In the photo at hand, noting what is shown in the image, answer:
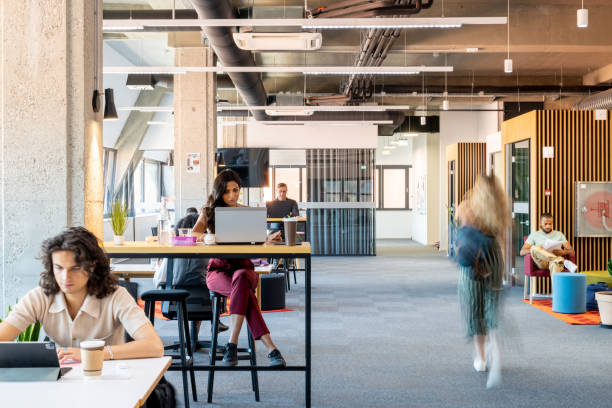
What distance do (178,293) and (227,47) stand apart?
5179 millimetres

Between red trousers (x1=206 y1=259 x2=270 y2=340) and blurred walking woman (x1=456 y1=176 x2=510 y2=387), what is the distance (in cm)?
169

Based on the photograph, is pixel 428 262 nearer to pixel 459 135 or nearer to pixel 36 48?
pixel 459 135

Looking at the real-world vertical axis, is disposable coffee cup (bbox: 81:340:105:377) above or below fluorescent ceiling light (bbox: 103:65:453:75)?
below

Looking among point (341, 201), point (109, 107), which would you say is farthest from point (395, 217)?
point (109, 107)

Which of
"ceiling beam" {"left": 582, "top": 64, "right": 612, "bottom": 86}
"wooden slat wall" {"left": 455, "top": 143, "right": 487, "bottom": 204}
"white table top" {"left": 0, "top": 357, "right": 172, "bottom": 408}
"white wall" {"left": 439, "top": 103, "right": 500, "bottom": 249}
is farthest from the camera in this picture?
"white wall" {"left": 439, "top": 103, "right": 500, "bottom": 249}

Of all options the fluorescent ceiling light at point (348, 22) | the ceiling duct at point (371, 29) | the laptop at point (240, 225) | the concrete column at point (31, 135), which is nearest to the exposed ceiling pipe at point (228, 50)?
the fluorescent ceiling light at point (348, 22)

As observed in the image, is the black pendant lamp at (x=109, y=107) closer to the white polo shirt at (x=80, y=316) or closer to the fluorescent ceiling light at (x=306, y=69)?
the fluorescent ceiling light at (x=306, y=69)

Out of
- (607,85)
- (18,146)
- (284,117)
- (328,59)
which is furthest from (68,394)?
(607,85)

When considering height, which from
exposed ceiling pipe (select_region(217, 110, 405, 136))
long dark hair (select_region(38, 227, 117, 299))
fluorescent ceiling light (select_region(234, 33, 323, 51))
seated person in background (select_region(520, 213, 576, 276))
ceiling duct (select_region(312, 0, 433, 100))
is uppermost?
ceiling duct (select_region(312, 0, 433, 100))

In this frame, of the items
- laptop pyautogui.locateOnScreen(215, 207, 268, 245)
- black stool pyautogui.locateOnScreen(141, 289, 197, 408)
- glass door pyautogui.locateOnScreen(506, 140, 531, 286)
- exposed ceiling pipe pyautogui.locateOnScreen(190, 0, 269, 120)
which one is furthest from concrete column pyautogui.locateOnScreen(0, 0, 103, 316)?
glass door pyautogui.locateOnScreen(506, 140, 531, 286)

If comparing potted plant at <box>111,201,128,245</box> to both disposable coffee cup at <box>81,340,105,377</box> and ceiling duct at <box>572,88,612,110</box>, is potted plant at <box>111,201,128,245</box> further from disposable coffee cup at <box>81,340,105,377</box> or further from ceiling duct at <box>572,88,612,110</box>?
ceiling duct at <box>572,88,612,110</box>

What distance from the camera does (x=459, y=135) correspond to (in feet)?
63.9

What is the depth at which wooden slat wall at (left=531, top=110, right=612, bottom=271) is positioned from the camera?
986 cm

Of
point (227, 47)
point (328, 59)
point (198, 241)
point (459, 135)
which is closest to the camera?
point (198, 241)
